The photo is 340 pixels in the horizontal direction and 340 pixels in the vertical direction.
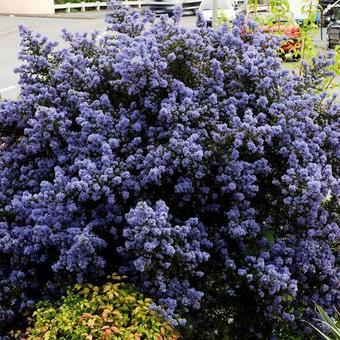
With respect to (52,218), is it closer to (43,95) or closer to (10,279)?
(10,279)

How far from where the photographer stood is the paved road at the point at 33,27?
768 inches

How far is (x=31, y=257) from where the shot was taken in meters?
4.22

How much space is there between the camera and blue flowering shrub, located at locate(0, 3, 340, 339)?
4051mm

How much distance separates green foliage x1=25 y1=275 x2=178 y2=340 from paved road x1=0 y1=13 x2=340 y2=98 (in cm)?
1366

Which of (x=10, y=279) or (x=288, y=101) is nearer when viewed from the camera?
(x=10, y=279)

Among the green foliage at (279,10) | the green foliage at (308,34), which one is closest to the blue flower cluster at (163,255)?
the green foliage at (308,34)

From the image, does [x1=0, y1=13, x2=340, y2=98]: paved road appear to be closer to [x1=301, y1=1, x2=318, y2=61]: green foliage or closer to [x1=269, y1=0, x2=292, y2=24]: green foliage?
[x1=269, y1=0, x2=292, y2=24]: green foliage

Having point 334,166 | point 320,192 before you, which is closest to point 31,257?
point 320,192

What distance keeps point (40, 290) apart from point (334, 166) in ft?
6.89

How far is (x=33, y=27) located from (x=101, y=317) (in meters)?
26.0

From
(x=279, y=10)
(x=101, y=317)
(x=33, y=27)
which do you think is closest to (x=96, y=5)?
(x=33, y=27)

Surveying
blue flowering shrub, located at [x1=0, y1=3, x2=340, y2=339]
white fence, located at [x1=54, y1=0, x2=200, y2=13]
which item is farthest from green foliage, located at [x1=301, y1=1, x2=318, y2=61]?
white fence, located at [x1=54, y1=0, x2=200, y2=13]

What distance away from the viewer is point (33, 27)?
92.6 ft

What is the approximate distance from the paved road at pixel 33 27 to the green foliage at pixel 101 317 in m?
13.7
